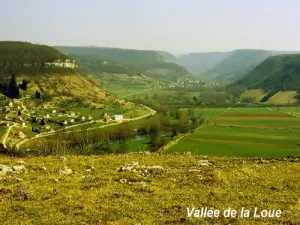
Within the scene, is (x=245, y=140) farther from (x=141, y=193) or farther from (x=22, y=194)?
(x=22, y=194)

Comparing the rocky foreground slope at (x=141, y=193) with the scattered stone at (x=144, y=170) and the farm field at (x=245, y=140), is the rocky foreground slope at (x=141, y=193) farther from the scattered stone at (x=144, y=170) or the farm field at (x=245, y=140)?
the farm field at (x=245, y=140)

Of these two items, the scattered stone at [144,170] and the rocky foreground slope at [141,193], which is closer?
the rocky foreground slope at [141,193]

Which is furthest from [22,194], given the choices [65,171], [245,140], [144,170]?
→ [245,140]

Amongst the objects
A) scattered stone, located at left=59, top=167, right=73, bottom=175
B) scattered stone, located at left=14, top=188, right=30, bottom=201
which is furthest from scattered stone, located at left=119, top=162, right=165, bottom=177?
scattered stone, located at left=14, top=188, right=30, bottom=201

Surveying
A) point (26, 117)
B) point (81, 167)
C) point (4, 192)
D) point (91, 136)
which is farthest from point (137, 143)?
point (4, 192)

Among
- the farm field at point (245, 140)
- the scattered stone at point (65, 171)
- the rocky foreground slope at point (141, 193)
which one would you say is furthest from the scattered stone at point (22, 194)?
the farm field at point (245, 140)

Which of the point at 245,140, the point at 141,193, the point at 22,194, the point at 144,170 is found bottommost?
the point at 245,140
